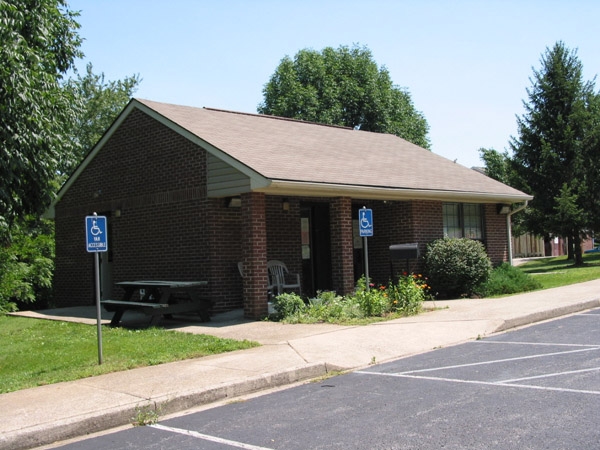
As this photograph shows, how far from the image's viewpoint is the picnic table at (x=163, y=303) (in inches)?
489

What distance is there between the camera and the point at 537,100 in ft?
99.9

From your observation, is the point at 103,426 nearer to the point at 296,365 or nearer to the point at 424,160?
the point at 296,365

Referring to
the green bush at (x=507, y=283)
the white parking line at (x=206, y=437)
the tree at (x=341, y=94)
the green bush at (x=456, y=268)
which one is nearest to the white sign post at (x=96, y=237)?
the white parking line at (x=206, y=437)

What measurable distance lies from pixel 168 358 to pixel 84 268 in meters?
9.78

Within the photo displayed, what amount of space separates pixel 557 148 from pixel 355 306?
20102 millimetres

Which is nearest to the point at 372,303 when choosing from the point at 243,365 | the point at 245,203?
the point at 245,203

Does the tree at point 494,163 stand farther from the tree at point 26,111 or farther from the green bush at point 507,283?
the tree at point 26,111

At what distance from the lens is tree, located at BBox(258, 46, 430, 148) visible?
37.7 meters

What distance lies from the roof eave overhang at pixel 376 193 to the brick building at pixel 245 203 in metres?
0.04

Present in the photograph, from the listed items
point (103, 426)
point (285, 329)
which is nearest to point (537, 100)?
point (285, 329)

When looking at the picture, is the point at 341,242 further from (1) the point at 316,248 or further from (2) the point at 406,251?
(1) the point at 316,248

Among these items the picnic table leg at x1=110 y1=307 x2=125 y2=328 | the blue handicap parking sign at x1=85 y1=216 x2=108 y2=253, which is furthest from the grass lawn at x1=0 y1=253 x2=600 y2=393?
the blue handicap parking sign at x1=85 y1=216 x2=108 y2=253

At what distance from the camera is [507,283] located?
16.9m

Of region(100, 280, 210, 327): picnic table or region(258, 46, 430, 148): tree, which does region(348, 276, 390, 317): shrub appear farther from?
region(258, 46, 430, 148): tree
